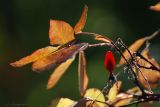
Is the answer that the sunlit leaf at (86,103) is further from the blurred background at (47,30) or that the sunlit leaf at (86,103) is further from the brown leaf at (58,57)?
the blurred background at (47,30)

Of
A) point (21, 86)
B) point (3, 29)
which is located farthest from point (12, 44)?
point (21, 86)

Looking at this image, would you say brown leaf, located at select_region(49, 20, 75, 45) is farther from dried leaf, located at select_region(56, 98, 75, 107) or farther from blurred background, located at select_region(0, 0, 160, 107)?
blurred background, located at select_region(0, 0, 160, 107)

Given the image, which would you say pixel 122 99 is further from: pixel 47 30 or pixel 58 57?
pixel 47 30

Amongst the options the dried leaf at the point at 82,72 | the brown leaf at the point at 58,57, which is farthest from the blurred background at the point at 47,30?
the brown leaf at the point at 58,57

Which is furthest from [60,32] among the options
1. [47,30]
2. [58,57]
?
[47,30]

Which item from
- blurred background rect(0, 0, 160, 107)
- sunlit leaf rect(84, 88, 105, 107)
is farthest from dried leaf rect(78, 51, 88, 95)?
blurred background rect(0, 0, 160, 107)

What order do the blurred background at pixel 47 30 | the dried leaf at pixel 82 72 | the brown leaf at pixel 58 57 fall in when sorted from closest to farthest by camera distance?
the brown leaf at pixel 58 57, the dried leaf at pixel 82 72, the blurred background at pixel 47 30
